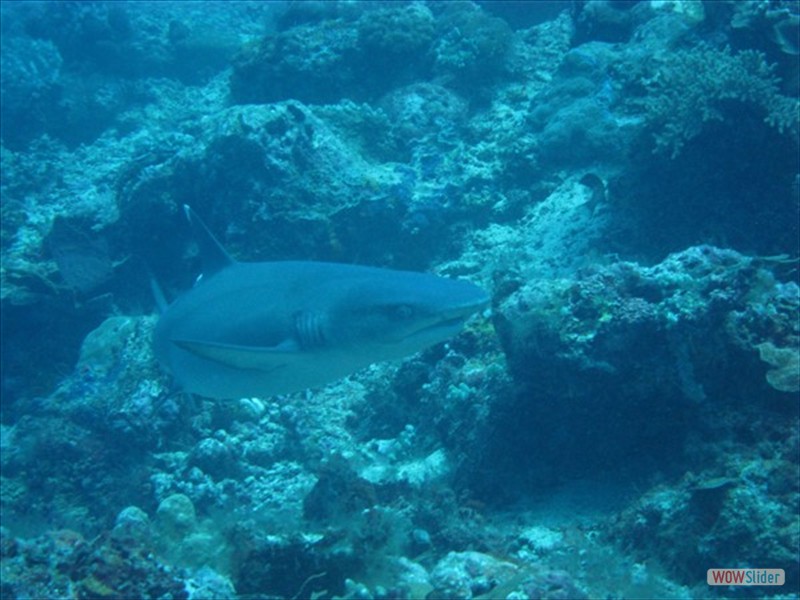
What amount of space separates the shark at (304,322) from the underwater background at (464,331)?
973 mm

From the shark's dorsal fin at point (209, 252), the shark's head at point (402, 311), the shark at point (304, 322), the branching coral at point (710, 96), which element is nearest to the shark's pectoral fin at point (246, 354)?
the shark at point (304, 322)

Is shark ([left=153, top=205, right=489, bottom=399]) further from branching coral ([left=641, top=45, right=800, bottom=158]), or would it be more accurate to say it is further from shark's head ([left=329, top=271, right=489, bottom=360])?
branching coral ([left=641, top=45, right=800, bottom=158])

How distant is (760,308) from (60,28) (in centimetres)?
2092

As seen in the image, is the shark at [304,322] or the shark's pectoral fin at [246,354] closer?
the shark at [304,322]

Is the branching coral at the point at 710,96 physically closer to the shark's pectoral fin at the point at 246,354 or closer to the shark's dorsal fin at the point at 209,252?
the shark's dorsal fin at the point at 209,252

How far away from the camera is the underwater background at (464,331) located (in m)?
3.57

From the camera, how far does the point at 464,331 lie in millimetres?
6191

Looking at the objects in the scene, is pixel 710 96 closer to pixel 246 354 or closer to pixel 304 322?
pixel 304 322

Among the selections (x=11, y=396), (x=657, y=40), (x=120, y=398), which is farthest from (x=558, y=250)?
(x=11, y=396)

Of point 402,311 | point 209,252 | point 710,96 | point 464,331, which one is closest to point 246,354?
point 402,311

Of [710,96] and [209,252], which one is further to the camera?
[710,96]

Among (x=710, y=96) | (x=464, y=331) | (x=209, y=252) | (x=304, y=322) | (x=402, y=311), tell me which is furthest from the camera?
(x=710, y=96)

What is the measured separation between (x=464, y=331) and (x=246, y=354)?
304 centimetres

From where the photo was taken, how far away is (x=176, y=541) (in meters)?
4.45
